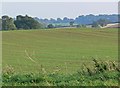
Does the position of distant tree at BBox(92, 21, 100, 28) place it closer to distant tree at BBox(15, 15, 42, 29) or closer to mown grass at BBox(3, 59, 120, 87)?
distant tree at BBox(15, 15, 42, 29)

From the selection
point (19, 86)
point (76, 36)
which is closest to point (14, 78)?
point (19, 86)

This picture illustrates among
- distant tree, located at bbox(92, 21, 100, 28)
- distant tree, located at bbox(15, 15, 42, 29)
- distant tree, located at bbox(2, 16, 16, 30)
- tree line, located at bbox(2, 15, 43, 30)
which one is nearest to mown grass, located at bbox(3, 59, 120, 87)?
distant tree, located at bbox(2, 16, 16, 30)

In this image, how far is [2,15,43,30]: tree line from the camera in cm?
11025

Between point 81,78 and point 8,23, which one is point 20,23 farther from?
point 81,78

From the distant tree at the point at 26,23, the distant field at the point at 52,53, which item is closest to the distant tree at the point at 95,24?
the distant tree at the point at 26,23

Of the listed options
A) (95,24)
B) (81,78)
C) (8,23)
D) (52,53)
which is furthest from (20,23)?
(81,78)

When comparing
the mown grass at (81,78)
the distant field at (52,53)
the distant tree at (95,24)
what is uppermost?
the mown grass at (81,78)

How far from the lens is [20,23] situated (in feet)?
387

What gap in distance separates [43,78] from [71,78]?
0.74 metres

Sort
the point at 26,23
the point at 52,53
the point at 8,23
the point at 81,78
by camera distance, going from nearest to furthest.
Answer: the point at 81,78 < the point at 52,53 < the point at 8,23 < the point at 26,23

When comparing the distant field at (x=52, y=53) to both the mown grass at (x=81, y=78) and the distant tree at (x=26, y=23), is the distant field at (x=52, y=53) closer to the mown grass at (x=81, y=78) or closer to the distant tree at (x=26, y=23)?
the mown grass at (x=81, y=78)

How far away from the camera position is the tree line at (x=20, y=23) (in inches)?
4341

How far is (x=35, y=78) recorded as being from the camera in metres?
9.45

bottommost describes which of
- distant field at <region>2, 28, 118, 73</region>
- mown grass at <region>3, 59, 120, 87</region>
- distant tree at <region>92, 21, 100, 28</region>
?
distant tree at <region>92, 21, 100, 28</region>
